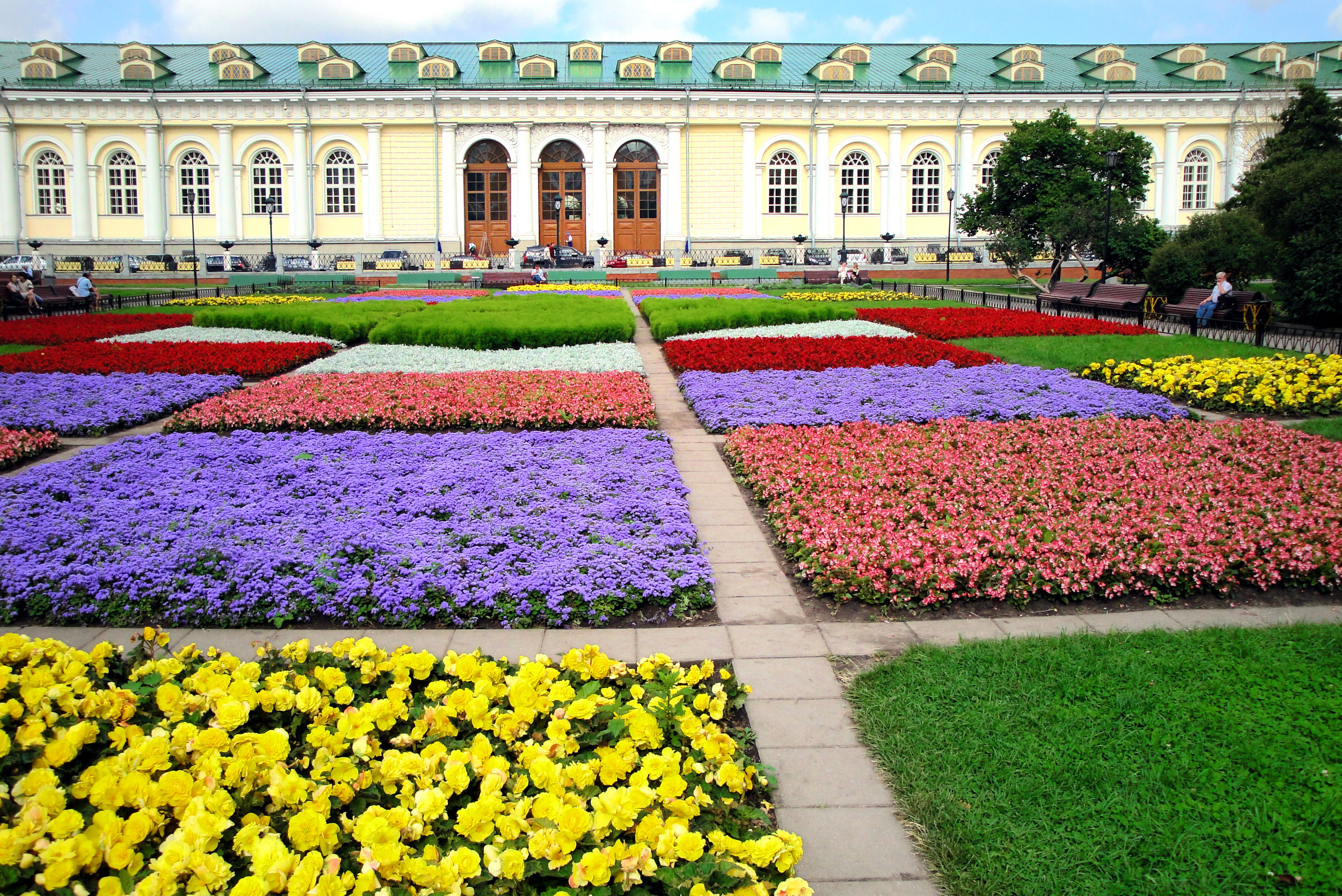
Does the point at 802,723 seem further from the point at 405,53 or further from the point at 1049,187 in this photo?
the point at 405,53

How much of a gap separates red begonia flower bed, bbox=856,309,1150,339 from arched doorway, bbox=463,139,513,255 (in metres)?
28.4

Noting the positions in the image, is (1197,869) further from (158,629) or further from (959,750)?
(158,629)

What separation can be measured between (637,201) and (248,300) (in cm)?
2218

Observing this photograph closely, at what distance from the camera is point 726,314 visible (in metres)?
17.4

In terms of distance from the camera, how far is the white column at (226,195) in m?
42.4

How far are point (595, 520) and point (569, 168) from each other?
40339mm

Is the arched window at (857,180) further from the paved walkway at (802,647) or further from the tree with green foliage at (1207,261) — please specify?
the paved walkway at (802,647)

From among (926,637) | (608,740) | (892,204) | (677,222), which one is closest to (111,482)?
(608,740)

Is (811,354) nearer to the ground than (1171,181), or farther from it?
nearer to the ground

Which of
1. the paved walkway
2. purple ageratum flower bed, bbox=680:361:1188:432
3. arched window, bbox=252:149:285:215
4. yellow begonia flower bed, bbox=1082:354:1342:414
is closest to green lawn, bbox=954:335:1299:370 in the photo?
yellow begonia flower bed, bbox=1082:354:1342:414

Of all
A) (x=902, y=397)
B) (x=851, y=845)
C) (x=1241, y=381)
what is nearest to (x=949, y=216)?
(x=1241, y=381)

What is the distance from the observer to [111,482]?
7043 millimetres

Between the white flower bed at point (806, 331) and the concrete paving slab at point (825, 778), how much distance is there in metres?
11.5

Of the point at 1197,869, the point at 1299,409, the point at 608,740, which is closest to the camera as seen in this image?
the point at 1197,869
